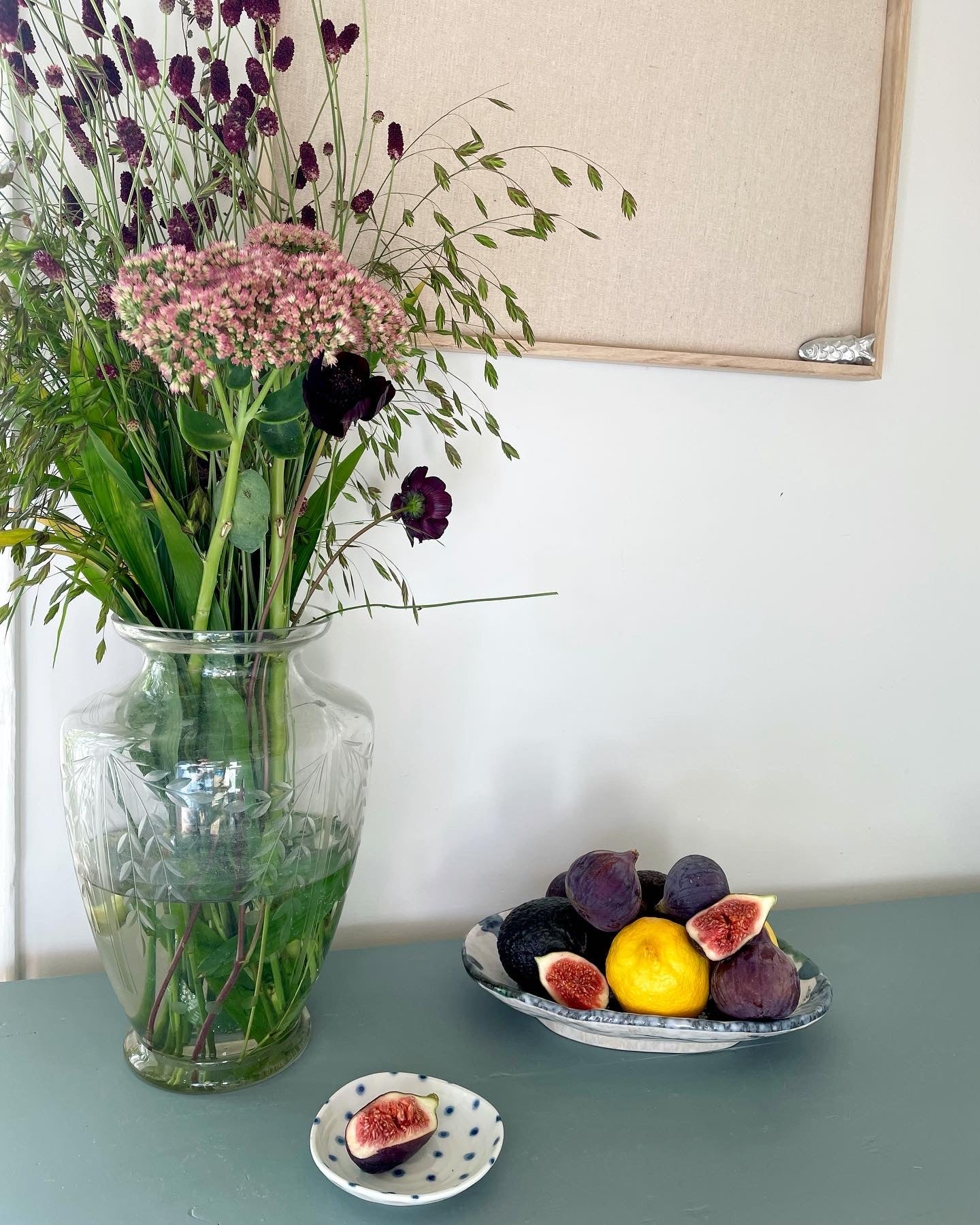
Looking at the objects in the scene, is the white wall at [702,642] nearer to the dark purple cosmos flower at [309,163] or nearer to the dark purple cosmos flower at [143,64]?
the dark purple cosmos flower at [309,163]

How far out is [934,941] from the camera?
1.08 meters

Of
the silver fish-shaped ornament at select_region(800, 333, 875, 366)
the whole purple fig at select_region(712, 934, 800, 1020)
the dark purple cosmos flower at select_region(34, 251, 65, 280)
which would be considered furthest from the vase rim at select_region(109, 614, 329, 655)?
the silver fish-shaped ornament at select_region(800, 333, 875, 366)

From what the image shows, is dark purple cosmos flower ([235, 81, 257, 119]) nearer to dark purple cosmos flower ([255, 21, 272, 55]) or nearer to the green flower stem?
dark purple cosmos flower ([255, 21, 272, 55])

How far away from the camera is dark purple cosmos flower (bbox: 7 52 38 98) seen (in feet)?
2.16

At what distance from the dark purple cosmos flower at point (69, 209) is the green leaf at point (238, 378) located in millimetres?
217

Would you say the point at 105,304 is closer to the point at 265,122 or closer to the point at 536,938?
the point at 265,122

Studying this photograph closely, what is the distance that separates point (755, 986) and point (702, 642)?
43 centimetres

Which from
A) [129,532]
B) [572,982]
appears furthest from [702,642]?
[129,532]

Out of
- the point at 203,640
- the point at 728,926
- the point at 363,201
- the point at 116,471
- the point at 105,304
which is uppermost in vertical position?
the point at 363,201

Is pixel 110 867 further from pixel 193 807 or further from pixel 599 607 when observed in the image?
pixel 599 607

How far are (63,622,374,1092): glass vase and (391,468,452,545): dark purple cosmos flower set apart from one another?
4.3 inches

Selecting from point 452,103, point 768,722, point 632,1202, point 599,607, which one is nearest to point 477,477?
point 599,607

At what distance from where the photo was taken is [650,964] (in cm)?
83

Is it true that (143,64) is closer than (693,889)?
Yes
